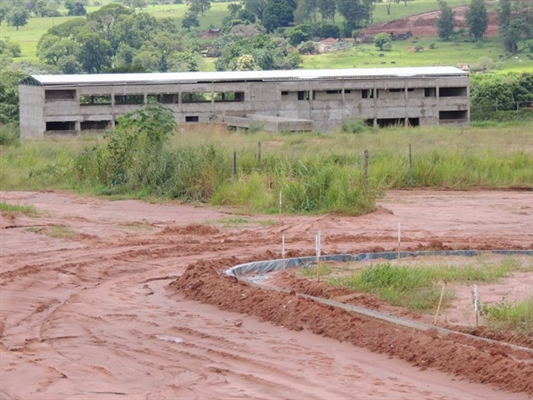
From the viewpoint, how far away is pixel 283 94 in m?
60.5

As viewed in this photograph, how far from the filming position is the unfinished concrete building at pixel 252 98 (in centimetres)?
5803

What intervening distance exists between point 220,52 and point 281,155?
96497 mm

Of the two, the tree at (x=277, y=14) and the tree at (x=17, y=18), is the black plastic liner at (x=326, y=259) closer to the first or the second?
the tree at (x=277, y=14)

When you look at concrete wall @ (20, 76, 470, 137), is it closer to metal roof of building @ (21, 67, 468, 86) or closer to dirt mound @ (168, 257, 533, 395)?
metal roof of building @ (21, 67, 468, 86)

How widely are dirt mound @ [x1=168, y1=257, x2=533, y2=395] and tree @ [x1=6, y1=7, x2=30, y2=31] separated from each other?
500ft

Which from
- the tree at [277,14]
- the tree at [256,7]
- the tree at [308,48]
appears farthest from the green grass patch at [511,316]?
the tree at [256,7]

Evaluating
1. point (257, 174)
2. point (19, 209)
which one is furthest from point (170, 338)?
point (257, 174)

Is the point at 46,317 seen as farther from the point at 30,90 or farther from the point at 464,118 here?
the point at 464,118

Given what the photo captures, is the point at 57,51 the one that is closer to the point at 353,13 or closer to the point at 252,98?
the point at 353,13

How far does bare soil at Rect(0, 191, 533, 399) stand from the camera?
32.1ft

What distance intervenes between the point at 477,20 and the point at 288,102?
7181 cm

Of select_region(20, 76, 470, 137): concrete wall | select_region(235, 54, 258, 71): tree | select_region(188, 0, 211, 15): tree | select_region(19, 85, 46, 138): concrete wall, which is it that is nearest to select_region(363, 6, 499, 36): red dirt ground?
select_region(188, 0, 211, 15): tree

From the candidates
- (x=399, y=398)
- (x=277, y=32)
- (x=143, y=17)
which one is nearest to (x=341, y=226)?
(x=399, y=398)

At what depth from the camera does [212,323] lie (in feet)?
41.5
